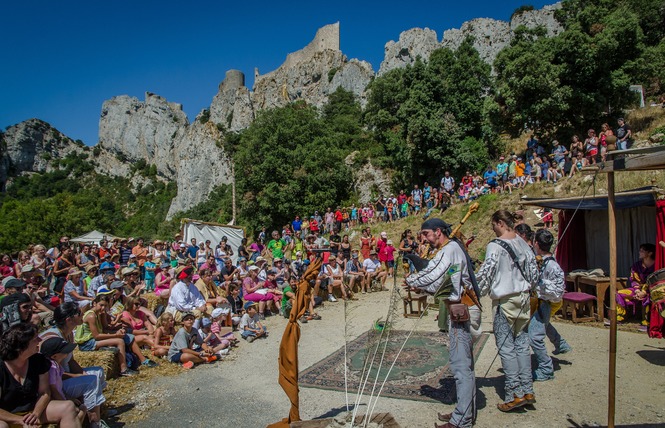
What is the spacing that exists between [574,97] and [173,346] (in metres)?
21.1

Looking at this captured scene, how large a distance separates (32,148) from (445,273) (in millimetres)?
112680

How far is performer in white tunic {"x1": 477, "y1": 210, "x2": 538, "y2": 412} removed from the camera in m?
4.36

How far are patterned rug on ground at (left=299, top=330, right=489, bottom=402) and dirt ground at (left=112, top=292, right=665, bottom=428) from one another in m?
0.20

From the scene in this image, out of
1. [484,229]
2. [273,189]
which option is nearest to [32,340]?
[484,229]

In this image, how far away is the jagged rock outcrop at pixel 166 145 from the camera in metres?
66.9

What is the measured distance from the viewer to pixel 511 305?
441 cm

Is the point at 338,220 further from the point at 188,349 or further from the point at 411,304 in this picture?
the point at 188,349

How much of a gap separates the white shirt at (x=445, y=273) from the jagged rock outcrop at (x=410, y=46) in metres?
58.7

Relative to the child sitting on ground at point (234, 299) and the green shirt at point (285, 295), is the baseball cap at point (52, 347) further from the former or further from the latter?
the green shirt at point (285, 295)

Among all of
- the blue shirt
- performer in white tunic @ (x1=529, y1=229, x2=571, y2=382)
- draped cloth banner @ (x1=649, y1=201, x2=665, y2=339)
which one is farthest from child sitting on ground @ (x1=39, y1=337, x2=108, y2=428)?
the blue shirt

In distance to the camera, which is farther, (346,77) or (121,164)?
(121,164)

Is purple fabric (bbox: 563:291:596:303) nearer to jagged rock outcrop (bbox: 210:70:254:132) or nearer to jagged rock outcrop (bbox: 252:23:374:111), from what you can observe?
jagged rock outcrop (bbox: 252:23:374:111)

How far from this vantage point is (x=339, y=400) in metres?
4.95

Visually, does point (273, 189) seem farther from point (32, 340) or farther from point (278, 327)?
point (32, 340)
